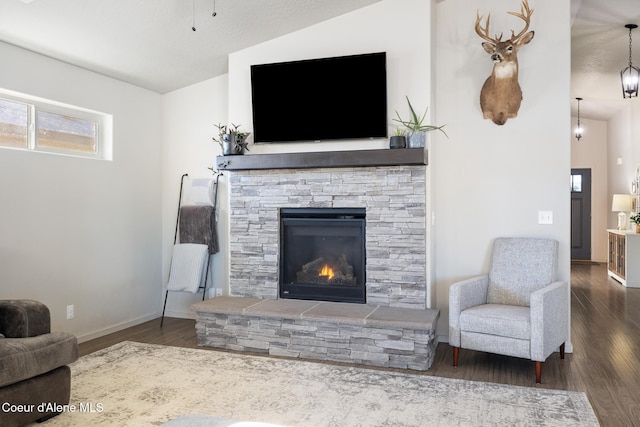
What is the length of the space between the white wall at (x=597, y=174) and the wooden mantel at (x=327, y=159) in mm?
7852

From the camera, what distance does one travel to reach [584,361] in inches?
152

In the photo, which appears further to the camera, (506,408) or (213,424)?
(506,408)

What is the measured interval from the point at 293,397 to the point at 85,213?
267cm

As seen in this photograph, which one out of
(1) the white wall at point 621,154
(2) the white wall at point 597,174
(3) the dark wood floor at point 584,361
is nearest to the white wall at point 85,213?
(3) the dark wood floor at point 584,361

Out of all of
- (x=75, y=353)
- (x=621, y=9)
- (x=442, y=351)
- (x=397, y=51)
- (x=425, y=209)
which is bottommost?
(x=442, y=351)

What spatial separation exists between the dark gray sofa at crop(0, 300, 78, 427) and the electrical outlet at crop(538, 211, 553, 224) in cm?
362

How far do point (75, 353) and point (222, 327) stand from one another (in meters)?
1.43

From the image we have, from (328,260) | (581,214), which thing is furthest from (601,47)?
(581,214)

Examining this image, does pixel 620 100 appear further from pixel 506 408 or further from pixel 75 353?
pixel 75 353

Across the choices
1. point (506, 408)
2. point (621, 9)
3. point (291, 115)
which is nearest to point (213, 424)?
point (506, 408)

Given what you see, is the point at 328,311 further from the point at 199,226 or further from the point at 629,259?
the point at 629,259

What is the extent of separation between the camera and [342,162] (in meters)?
4.21

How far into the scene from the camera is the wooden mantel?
4.01m

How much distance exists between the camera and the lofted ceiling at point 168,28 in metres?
3.56
